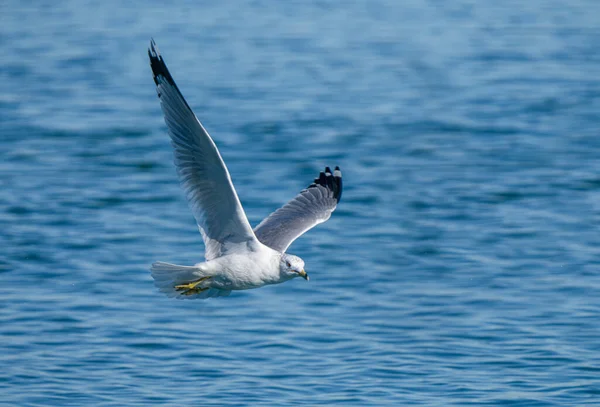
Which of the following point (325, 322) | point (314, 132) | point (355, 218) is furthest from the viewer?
point (314, 132)

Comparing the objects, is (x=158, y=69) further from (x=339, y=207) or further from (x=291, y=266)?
(x=339, y=207)

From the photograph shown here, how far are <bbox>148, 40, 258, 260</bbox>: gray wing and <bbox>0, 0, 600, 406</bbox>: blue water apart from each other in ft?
5.48

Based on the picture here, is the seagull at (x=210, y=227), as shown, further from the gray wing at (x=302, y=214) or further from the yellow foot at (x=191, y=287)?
the gray wing at (x=302, y=214)

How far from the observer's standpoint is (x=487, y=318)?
11336 millimetres

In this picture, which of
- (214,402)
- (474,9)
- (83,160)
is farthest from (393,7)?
(214,402)

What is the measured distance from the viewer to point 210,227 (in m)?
8.67

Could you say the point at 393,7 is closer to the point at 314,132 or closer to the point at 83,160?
the point at 314,132

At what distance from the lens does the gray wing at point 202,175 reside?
8009mm

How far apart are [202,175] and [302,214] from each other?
1875 millimetres

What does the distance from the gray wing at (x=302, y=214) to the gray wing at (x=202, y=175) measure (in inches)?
30.8

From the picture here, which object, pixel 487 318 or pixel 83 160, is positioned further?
pixel 83 160

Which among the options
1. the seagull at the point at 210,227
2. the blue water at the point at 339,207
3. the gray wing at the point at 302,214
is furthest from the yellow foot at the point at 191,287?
the blue water at the point at 339,207

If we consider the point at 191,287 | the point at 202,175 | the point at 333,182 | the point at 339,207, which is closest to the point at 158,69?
the point at 202,175

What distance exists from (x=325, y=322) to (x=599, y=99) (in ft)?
36.5
